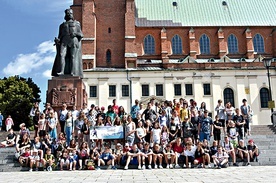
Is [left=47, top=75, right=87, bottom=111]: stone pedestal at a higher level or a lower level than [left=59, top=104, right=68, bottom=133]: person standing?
higher

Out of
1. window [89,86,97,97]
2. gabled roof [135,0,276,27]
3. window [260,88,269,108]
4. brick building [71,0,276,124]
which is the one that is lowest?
window [260,88,269,108]

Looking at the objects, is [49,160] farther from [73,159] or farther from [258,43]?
[258,43]

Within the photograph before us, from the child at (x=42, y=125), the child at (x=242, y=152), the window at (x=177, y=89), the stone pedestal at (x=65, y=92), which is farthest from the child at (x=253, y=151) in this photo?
the window at (x=177, y=89)

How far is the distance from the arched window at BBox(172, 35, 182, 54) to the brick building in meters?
0.04

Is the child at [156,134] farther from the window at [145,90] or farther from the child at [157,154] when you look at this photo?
the window at [145,90]

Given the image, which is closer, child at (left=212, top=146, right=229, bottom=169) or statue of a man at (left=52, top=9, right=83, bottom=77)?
child at (left=212, top=146, right=229, bottom=169)

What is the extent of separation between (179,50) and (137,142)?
33627 mm

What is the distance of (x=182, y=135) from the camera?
12.6 m

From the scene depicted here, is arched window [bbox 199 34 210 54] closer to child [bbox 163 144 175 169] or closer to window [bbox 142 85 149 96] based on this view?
window [bbox 142 85 149 96]

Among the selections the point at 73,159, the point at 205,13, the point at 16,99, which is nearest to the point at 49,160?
the point at 73,159

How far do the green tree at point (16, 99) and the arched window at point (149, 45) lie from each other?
16.9m

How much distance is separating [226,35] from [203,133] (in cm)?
3547

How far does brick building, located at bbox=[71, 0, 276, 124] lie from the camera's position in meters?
38.1

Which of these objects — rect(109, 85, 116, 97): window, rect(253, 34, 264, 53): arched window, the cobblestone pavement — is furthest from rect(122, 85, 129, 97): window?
the cobblestone pavement
